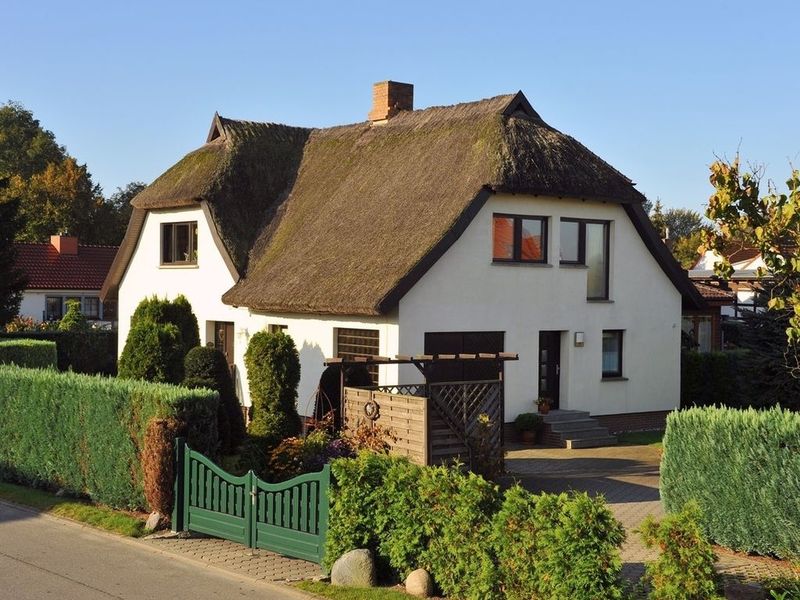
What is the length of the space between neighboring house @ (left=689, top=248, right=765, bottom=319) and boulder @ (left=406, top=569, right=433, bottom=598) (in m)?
5.81

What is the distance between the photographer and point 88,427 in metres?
16.0

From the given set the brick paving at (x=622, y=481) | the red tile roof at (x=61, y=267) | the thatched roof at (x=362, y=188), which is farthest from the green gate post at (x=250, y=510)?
the red tile roof at (x=61, y=267)

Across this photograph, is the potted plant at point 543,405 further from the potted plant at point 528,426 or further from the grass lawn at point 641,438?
the grass lawn at point 641,438

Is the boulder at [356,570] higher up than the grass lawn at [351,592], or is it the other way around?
the boulder at [356,570]

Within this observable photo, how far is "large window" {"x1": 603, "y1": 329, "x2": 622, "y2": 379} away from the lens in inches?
1022

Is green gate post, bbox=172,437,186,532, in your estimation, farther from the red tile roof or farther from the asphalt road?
the red tile roof

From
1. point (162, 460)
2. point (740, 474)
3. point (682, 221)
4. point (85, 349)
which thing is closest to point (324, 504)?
point (162, 460)

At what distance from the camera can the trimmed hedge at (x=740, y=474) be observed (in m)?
12.6

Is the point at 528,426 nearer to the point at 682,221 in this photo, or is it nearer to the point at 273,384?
the point at 273,384

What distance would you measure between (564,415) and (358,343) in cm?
511

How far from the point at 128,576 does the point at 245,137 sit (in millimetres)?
19598

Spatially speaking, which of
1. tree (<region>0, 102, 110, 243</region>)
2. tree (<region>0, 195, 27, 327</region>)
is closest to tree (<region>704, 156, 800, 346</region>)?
tree (<region>0, 195, 27, 327</region>)

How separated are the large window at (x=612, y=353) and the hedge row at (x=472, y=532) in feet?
48.6

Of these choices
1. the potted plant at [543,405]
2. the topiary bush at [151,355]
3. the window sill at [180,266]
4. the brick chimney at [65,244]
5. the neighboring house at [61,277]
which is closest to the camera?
the topiary bush at [151,355]
